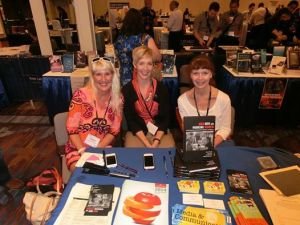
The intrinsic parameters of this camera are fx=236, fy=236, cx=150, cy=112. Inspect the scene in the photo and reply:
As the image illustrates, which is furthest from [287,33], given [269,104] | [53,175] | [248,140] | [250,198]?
[53,175]

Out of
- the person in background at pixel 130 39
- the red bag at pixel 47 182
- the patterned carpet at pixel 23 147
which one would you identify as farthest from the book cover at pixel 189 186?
the person in background at pixel 130 39

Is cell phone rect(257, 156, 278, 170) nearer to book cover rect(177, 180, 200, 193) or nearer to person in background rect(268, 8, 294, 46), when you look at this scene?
book cover rect(177, 180, 200, 193)

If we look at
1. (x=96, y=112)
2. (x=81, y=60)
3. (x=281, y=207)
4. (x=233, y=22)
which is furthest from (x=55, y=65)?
(x=233, y=22)

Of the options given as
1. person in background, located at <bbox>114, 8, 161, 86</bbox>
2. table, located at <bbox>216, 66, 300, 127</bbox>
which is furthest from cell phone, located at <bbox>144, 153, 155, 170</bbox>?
table, located at <bbox>216, 66, 300, 127</bbox>

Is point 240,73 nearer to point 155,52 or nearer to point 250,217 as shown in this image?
point 155,52

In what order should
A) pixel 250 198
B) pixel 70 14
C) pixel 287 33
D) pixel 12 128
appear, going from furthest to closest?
pixel 287 33, pixel 70 14, pixel 12 128, pixel 250 198

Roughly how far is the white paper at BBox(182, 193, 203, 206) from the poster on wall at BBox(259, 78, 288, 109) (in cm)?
245

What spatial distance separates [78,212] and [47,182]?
78cm

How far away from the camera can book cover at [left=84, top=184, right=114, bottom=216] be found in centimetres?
103

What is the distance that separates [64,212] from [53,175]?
Result: 2.60 feet

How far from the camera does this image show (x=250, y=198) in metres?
1.12

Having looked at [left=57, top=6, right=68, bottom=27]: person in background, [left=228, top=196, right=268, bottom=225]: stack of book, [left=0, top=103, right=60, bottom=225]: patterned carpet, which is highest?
[left=57, top=6, right=68, bottom=27]: person in background

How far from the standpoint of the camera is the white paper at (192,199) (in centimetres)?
108

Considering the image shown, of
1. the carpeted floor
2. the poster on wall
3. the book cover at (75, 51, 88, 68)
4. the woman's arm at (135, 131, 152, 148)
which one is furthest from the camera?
the book cover at (75, 51, 88, 68)
